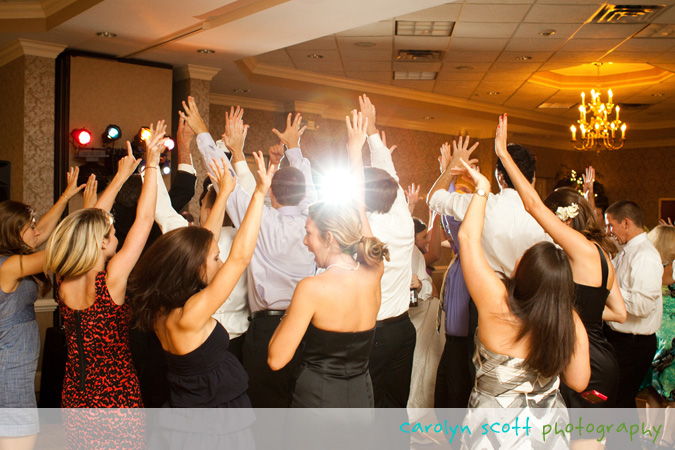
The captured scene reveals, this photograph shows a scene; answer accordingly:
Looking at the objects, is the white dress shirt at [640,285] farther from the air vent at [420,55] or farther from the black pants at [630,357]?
the air vent at [420,55]

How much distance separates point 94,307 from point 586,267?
1795 mm

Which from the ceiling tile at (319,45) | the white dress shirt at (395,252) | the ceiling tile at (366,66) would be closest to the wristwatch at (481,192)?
the white dress shirt at (395,252)

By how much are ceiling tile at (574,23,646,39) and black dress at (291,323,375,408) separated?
15.3 ft

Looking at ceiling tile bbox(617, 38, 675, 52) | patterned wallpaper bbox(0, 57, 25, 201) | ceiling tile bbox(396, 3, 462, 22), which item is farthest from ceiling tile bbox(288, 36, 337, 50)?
ceiling tile bbox(617, 38, 675, 52)

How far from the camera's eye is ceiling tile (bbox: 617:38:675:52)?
5852mm

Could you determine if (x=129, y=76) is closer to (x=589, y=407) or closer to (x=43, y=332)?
(x=43, y=332)

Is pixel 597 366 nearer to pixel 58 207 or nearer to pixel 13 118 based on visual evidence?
pixel 58 207

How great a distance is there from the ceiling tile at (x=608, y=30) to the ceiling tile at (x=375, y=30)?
70.8 inches

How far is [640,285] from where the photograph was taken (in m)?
3.24

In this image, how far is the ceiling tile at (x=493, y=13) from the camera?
16.1 ft

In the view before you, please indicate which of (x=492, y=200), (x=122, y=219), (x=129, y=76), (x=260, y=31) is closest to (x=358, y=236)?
(x=492, y=200)

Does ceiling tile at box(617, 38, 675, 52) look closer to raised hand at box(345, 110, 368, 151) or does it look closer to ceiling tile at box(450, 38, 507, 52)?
ceiling tile at box(450, 38, 507, 52)

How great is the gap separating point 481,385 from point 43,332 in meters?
4.61

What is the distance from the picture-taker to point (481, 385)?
1966 millimetres
